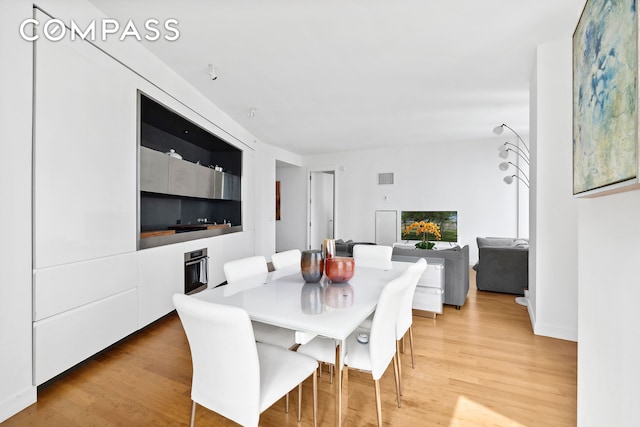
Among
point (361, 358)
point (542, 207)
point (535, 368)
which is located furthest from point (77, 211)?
point (542, 207)

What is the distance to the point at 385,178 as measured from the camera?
23.4ft

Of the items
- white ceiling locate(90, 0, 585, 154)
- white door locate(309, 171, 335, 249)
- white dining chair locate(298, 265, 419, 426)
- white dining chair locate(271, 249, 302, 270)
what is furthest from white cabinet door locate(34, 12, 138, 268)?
white door locate(309, 171, 335, 249)

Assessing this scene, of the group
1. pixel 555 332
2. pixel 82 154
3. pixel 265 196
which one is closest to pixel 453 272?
pixel 555 332

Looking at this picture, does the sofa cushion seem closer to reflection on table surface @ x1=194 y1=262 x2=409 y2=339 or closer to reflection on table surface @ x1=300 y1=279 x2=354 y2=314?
reflection on table surface @ x1=194 y1=262 x2=409 y2=339

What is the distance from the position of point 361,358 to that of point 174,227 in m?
3.29

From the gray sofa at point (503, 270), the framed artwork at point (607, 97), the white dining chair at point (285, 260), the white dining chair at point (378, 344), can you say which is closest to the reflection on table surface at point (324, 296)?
the white dining chair at point (378, 344)

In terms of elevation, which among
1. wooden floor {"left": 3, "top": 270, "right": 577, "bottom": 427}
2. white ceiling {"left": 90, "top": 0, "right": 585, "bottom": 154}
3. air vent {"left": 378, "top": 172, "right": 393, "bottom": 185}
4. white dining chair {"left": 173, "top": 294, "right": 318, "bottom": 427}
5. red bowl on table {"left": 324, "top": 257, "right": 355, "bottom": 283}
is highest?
white ceiling {"left": 90, "top": 0, "right": 585, "bottom": 154}

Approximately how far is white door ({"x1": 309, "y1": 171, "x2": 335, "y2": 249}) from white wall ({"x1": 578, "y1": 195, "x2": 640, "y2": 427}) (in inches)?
263

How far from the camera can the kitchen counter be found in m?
2.78

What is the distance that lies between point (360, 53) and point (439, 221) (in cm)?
480

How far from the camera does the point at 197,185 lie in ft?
12.8

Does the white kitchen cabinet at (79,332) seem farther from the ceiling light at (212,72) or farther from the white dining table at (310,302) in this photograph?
the ceiling light at (212,72)

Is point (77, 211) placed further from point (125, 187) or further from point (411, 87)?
point (411, 87)

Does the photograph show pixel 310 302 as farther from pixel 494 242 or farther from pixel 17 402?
pixel 494 242
